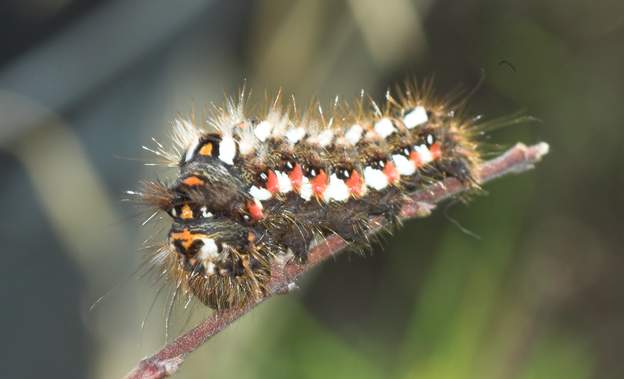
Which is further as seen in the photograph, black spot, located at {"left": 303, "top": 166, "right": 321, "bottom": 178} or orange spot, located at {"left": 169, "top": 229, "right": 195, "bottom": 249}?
black spot, located at {"left": 303, "top": 166, "right": 321, "bottom": 178}

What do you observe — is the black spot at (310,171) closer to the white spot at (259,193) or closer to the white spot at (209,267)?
the white spot at (259,193)

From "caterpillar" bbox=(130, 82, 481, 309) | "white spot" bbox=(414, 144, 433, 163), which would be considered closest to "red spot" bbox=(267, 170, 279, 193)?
"caterpillar" bbox=(130, 82, 481, 309)

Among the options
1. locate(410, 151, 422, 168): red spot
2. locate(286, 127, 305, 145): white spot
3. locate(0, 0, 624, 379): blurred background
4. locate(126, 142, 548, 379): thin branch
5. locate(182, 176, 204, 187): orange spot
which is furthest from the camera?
locate(0, 0, 624, 379): blurred background

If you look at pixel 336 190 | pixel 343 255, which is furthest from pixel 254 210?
pixel 343 255

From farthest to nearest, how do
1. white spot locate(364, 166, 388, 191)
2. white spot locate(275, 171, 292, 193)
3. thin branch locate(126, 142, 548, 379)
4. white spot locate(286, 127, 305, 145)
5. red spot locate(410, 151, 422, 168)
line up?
red spot locate(410, 151, 422, 168), white spot locate(364, 166, 388, 191), white spot locate(286, 127, 305, 145), white spot locate(275, 171, 292, 193), thin branch locate(126, 142, 548, 379)

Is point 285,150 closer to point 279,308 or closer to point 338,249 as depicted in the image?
point 338,249

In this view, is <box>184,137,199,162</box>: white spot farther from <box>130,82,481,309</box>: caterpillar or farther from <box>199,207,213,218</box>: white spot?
<box>199,207,213,218</box>: white spot

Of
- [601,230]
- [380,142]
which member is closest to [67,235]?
[380,142]

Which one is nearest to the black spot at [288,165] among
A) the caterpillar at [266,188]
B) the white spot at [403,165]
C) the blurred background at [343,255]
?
the caterpillar at [266,188]

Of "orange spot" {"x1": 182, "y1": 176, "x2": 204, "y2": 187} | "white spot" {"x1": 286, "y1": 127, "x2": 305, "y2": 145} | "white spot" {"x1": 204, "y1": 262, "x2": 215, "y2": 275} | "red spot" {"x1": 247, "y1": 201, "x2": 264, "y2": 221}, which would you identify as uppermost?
"white spot" {"x1": 286, "y1": 127, "x2": 305, "y2": 145}
